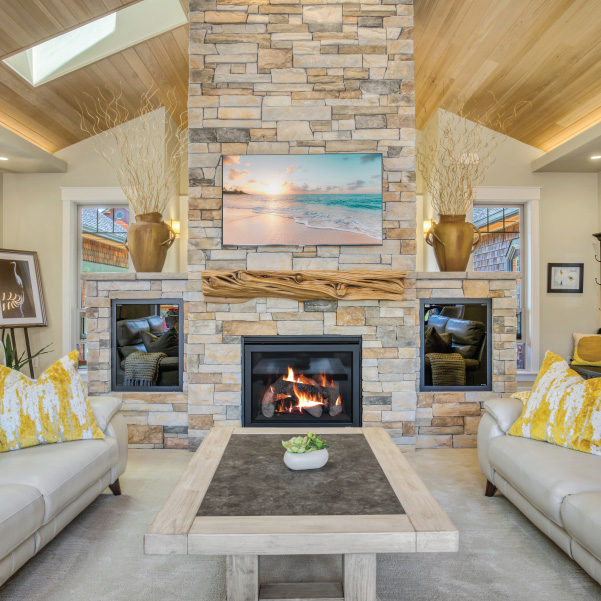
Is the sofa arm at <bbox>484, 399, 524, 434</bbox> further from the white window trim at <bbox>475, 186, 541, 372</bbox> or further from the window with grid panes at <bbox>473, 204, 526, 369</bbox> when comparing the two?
the window with grid panes at <bbox>473, 204, 526, 369</bbox>

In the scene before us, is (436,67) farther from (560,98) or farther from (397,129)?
(397,129)

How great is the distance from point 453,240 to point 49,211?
14.1 feet

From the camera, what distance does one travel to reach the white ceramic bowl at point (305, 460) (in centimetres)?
188

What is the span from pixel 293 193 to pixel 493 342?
1.88 meters

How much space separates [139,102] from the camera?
5137mm

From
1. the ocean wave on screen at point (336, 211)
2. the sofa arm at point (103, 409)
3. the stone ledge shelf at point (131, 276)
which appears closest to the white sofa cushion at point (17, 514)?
the sofa arm at point (103, 409)

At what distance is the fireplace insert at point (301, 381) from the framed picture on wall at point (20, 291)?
9.27 ft

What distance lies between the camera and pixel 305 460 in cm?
188

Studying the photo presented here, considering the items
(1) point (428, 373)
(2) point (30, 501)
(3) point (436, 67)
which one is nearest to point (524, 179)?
(3) point (436, 67)

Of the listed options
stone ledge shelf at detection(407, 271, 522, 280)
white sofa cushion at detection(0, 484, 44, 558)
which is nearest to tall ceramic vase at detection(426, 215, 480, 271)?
stone ledge shelf at detection(407, 271, 522, 280)

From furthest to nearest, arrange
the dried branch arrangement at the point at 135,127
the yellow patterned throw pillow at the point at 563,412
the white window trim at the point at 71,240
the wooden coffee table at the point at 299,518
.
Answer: the white window trim at the point at 71,240 → the dried branch arrangement at the point at 135,127 → the yellow patterned throw pillow at the point at 563,412 → the wooden coffee table at the point at 299,518

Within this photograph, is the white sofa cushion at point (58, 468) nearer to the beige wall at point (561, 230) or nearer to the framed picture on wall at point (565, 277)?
the beige wall at point (561, 230)

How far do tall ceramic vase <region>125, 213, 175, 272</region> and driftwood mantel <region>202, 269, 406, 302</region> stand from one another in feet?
1.72

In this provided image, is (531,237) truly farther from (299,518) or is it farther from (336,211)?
(299,518)
